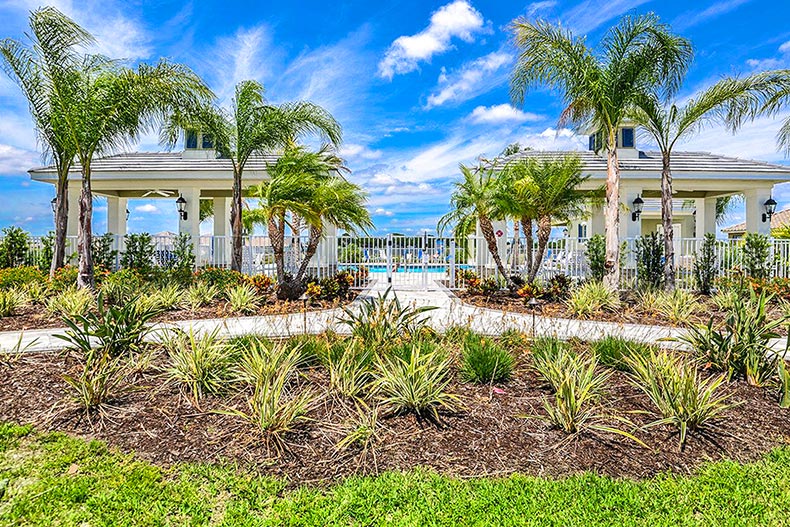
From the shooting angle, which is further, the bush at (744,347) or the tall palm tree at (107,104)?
the tall palm tree at (107,104)

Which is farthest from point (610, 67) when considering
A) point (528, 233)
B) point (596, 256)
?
point (596, 256)

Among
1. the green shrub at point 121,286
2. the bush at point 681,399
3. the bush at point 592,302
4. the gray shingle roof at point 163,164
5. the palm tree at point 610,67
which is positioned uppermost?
the palm tree at point 610,67

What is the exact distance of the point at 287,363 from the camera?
4461 mm

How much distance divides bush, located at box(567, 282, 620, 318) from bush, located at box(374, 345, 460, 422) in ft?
19.8

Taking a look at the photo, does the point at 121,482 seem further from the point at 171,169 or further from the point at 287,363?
the point at 171,169

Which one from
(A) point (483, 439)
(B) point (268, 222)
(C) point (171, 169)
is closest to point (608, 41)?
(B) point (268, 222)

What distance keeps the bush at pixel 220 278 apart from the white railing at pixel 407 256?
2964mm

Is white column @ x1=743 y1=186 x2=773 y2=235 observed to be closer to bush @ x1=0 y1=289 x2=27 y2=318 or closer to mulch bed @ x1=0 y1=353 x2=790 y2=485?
mulch bed @ x1=0 y1=353 x2=790 y2=485

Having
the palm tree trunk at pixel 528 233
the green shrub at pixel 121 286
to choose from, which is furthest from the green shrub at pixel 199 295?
the palm tree trunk at pixel 528 233

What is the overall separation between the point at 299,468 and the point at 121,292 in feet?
26.1

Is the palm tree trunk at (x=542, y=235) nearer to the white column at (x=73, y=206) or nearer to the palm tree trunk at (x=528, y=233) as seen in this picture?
the palm tree trunk at (x=528, y=233)

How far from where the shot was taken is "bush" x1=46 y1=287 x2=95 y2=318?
27.9ft

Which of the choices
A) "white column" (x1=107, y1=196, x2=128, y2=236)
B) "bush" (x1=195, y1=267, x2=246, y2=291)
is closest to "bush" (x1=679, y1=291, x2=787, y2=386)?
"bush" (x1=195, y1=267, x2=246, y2=291)

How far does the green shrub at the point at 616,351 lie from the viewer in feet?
17.2
